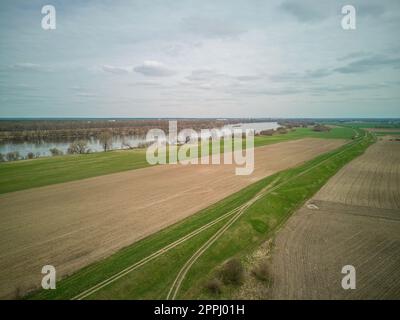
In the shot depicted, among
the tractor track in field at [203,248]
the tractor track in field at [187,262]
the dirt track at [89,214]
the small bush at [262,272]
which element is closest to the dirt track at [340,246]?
the small bush at [262,272]

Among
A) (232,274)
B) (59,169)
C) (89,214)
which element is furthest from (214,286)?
(59,169)

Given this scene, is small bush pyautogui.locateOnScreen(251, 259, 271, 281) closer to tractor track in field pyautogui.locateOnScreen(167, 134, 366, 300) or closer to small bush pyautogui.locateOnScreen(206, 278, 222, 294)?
small bush pyautogui.locateOnScreen(206, 278, 222, 294)

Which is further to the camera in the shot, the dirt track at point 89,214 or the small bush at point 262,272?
the dirt track at point 89,214

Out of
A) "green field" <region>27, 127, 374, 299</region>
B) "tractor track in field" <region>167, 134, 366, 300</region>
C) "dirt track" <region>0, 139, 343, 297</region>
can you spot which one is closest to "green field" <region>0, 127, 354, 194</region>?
"dirt track" <region>0, 139, 343, 297</region>

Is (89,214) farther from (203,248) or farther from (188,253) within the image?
(203,248)

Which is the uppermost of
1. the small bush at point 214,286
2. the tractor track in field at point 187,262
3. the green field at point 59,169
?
the green field at point 59,169

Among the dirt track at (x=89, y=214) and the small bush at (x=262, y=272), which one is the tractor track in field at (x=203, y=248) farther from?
the dirt track at (x=89, y=214)
